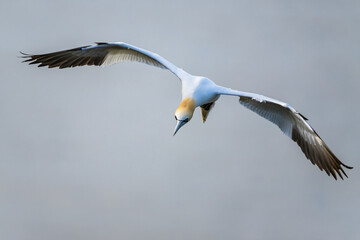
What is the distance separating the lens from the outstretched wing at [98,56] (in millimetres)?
11875

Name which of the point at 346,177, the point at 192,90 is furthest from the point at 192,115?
the point at 346,177

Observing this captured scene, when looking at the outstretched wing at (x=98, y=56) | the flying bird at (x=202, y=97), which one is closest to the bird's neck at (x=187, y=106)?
the flying bird at (x=202, y=97)

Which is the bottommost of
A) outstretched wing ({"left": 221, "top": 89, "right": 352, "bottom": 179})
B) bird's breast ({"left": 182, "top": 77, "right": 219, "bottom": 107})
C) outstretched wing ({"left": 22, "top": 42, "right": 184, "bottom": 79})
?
outstretched wing ({"left": 221, "top": 89, "right": 352, "bottom": 179})

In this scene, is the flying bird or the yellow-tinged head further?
the flying bird

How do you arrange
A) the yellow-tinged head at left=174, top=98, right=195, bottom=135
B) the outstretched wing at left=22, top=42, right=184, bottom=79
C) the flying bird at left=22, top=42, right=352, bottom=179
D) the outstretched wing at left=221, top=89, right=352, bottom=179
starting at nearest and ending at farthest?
the yellow-tinged head at left=174, top=98, right=195, bottom=135, the flying bird at left=22, top=42, right=352, bottom=179, the outstretched wing at left=221, top=89, right=352, bottom=179, the outstretched wing at left=22, top=42, right=184, bottom=79

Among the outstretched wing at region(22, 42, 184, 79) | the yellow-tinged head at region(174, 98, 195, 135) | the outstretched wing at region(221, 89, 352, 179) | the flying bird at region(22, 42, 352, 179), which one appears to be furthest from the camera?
the outstretched wing at region(22, 42, 184, 79)

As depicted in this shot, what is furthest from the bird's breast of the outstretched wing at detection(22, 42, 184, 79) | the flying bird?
the outstretched wing at detection(22, 42, 184, 79)

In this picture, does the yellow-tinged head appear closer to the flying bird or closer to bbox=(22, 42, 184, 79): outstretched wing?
the flying bird

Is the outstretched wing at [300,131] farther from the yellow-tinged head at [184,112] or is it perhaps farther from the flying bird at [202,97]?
the yellow-tinged head at [184,112]

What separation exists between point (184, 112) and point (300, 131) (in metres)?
2.74

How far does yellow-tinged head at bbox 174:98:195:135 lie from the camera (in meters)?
10.3

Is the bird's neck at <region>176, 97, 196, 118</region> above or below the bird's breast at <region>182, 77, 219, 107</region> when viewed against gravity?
below

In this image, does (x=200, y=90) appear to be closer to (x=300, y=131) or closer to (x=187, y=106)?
(x=187, y=106)

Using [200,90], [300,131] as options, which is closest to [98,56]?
[200,90]
